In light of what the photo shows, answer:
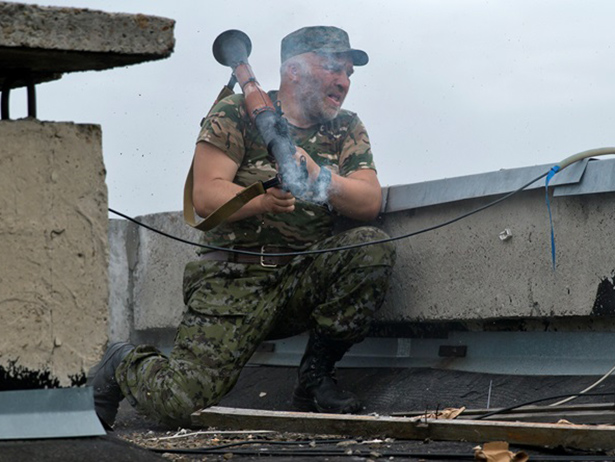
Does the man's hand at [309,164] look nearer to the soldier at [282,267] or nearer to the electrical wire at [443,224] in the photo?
the soldier at [282,267]

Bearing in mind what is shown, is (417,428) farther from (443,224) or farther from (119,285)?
(119,285)

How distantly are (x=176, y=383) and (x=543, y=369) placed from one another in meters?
1.39

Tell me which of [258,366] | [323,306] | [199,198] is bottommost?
[258,366]

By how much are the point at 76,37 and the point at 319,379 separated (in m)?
2.39

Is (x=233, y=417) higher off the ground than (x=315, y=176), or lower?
lower

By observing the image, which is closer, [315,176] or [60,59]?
[60,59]

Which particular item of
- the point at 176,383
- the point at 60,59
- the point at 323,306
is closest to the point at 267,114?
the point at 323,306

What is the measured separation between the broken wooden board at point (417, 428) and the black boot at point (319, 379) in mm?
662

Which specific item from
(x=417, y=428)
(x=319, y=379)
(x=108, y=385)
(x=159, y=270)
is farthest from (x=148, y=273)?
(x=417, y=428)

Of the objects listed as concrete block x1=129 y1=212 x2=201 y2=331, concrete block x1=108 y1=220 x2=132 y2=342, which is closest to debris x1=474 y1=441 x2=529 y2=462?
concrete block x1=129 y1=212 x2=201 y2=331

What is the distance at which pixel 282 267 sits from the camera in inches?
179

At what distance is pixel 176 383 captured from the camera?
14.0ft

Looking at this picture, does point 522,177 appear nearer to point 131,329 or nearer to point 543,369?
point 543,369

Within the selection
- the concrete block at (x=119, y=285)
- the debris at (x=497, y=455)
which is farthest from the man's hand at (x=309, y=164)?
the concrete block at (x=119, y=285)
